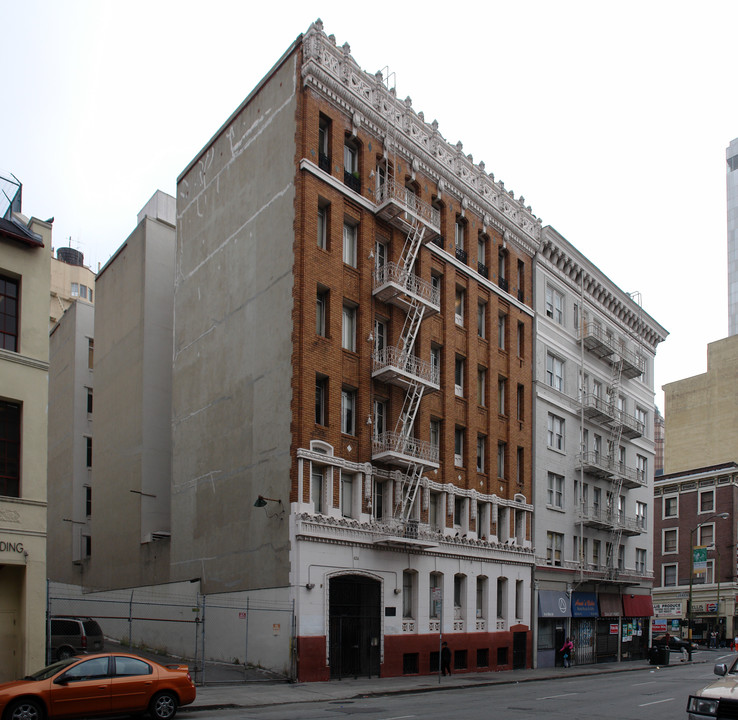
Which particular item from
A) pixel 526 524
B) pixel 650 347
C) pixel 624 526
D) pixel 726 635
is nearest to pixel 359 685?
pixel 526 524

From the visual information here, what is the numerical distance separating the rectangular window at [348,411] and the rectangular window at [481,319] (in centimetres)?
1125

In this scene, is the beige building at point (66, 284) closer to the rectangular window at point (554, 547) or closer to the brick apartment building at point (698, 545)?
the rectangular window at point (554, 547)

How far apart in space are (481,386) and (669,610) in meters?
49.8

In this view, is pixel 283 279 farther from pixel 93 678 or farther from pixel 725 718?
pixel 725 718

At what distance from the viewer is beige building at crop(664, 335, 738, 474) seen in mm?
90062

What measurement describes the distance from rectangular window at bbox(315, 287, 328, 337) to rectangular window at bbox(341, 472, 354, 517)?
18.3ft

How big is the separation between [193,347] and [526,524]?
19.3 m

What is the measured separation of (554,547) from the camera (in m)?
45.9

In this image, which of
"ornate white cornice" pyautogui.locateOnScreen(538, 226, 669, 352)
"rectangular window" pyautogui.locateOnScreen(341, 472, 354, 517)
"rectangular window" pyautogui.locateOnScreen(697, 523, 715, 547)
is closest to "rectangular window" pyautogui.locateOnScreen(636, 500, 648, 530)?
"ornate white cornice" pyautogui.locateOnScreen(538, 226, 669, 352)

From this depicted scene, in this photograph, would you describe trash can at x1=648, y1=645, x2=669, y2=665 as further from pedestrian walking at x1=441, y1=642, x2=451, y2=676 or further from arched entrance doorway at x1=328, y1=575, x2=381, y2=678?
arched entrance doorway at x1=328, y1=575, x2=381, y2=678

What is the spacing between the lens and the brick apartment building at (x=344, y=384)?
30969 mm

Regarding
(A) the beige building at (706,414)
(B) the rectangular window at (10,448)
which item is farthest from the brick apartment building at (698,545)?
(B) the rectangular window at (10,448)

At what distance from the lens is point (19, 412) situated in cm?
2358

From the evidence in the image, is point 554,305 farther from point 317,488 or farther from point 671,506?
point 671,506
